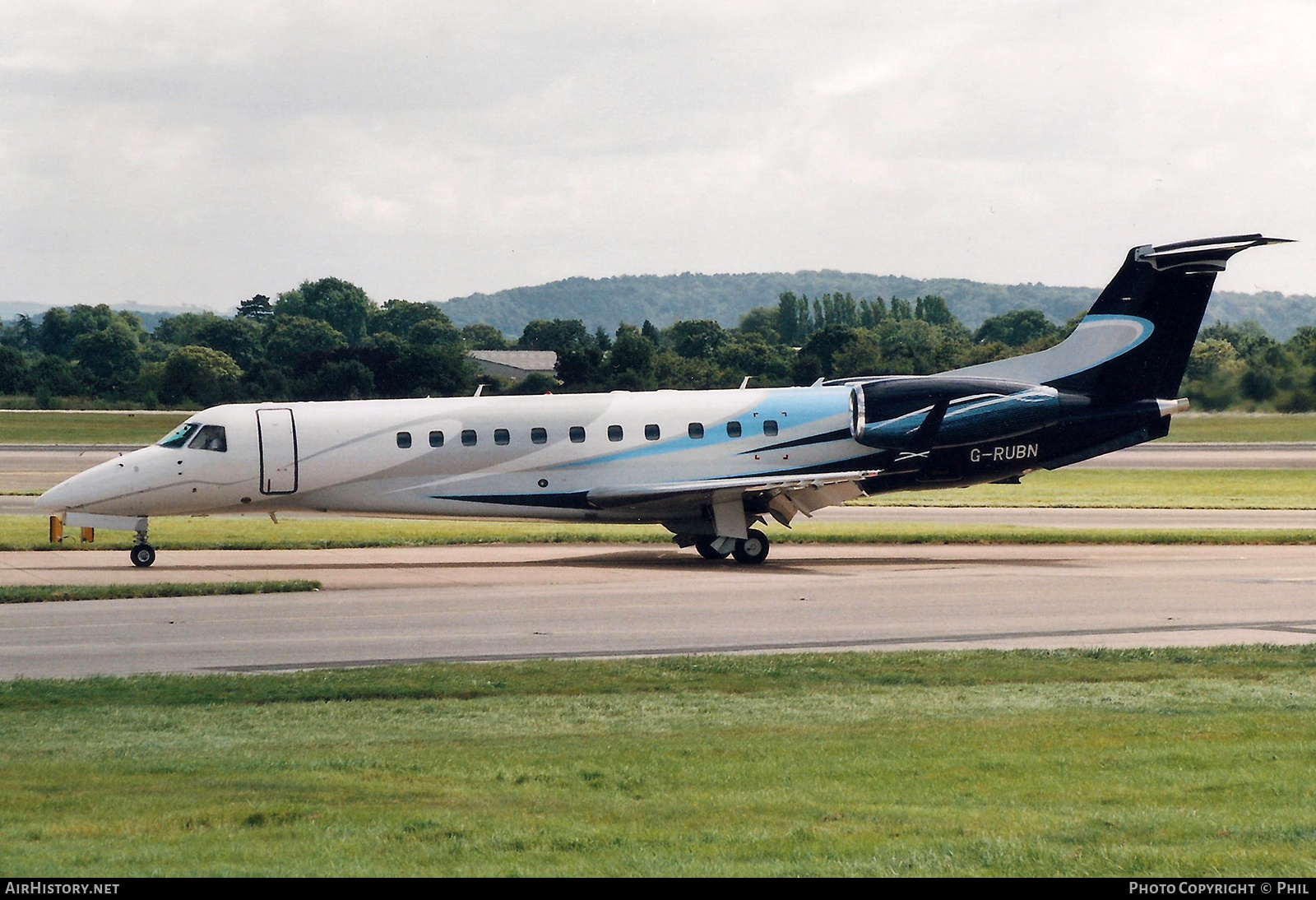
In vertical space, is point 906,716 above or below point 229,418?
below

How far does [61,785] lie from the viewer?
31.2 ft

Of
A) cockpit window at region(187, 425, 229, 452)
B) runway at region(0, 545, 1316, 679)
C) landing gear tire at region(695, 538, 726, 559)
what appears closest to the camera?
runway at region(0, 545, 1316, 679)

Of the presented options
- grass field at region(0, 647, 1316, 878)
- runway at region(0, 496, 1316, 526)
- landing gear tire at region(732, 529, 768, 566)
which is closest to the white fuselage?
landing gear tire at region(732, 529, 768, 566)

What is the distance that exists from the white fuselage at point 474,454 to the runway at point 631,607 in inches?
47.5

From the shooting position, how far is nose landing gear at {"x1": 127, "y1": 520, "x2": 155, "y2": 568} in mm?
25125

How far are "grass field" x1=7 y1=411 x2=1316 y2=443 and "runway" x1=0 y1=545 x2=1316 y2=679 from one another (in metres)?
32.9

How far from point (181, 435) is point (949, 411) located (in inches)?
576

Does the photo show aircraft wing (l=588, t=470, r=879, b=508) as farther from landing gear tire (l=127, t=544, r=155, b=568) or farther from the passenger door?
landing gear tire (l=127, t=544, r=155, b=568)

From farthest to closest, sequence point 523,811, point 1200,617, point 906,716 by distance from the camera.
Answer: point 1200,617
point 906,716
point 523,811

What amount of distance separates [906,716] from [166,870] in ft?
23.1

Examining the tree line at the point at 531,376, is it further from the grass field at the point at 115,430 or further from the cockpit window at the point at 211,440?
the cockpit window at the point at 211,440

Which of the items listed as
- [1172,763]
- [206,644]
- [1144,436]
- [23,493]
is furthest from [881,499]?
[1172,763]

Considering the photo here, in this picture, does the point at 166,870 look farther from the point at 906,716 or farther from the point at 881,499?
the point at 881,499

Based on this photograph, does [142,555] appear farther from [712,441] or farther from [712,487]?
[712,441]
